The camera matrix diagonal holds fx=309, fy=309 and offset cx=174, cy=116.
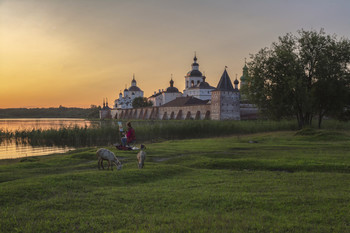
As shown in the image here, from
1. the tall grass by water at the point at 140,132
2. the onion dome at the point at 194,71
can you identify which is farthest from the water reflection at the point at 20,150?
the onion dome at the point at 194,71

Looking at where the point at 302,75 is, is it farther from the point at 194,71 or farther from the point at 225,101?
the point at 194,71

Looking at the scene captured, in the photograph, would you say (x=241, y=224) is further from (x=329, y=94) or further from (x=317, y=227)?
(x=329, y=94)

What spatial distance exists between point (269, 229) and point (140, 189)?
10.4ft

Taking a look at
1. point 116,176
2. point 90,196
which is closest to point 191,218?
point 90,196

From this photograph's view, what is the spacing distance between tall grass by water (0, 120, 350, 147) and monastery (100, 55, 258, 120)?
5.52m

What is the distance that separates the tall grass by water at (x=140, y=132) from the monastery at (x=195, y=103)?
18.1 ft

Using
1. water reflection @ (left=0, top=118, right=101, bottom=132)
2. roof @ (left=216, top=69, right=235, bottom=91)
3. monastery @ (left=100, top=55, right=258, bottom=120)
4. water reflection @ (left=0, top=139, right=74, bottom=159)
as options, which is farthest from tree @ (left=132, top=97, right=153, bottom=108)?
water reflection @ (left=0, top=139, right=74, bottom=159)

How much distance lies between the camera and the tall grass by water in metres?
24.0

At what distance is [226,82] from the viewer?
56688 mm

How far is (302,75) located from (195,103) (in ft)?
141

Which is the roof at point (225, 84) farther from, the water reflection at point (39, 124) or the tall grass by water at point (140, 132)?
the tall grass by water at point (140, 132)

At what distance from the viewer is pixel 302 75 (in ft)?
90.0

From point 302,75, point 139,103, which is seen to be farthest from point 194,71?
point 302,75

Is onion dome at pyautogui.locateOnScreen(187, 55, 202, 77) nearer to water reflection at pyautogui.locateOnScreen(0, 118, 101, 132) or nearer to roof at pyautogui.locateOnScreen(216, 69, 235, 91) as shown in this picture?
water reflection at pyautogui.locateOnScreen(0, 118, 101, 132)
